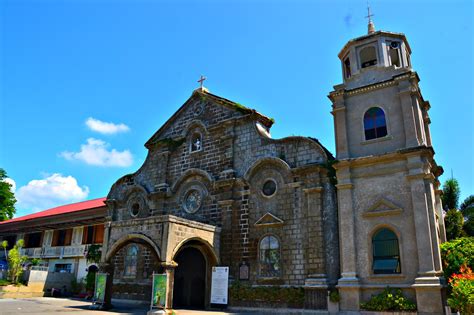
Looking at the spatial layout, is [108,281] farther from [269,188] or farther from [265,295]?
[269,188]

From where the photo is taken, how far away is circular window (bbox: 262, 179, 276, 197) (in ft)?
56.2

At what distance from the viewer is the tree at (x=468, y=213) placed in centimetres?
1953

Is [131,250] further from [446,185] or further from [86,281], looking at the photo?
[446,185]

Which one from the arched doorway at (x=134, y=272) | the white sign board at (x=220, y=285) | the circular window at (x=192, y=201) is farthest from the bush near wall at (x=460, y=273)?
the arched doorway at (x=134, y=272)

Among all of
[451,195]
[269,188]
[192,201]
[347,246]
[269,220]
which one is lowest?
[347,246]

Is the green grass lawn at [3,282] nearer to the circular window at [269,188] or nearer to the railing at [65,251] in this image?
the railing at [65,251]

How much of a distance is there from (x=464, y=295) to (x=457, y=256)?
244 cm

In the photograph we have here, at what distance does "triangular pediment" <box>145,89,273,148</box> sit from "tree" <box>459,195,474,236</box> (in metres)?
11.4

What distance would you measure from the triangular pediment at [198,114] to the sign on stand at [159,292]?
8.70m

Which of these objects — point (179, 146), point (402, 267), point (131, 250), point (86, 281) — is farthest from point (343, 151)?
point (86, 281)

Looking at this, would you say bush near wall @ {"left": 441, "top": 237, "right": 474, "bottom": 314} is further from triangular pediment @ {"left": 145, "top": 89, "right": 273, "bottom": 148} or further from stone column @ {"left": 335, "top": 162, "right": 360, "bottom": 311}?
triangular pediment @ {"left": 145, "top": 89, "right": 273, "bottom": 148}

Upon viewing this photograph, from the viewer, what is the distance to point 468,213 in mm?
20859

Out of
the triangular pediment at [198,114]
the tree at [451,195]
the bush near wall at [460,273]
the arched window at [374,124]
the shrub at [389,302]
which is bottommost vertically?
the shrub at [389,302]

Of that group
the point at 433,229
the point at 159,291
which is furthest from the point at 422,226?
the point at 159,291
